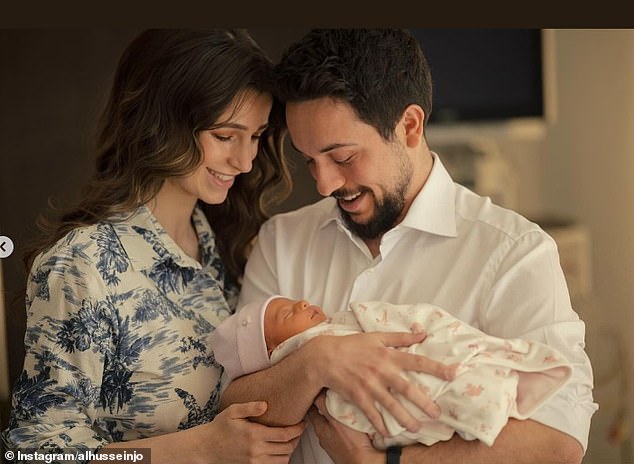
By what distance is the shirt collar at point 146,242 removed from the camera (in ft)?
4.89

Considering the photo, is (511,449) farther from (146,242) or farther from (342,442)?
(146,242)

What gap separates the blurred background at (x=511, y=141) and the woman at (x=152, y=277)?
0.15 m

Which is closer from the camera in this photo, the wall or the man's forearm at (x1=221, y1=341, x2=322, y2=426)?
the man's forearm at (x1=221, y1=341, x2=322, y2=426)

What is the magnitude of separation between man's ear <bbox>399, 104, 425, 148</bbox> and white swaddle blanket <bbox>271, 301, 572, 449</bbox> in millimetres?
320

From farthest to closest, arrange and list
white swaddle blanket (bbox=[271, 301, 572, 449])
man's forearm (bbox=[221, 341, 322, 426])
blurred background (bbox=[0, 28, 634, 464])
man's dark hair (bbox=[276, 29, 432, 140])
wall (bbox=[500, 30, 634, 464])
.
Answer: wall (bbox=[500, 30, 634, 464]) < blurred background (bbox=[0, 28, 634, 464]) < man's dark hair (bbox=[276, 29, 432, 140]) < man's forearm (bbox=[221, 341, 322, 426]) < white swaddle blanket (bbox=[271, 301, 572, 449])

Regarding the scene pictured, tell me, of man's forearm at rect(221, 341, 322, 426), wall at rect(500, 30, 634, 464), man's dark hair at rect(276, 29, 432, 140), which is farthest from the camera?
wall at rect(500, 30, 634, 464)

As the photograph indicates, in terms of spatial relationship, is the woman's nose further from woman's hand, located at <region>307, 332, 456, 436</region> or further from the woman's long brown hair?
woman's hand, located at <region>307, 332, 456, 436</region>

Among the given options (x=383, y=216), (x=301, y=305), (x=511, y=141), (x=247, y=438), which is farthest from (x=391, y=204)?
(x=511, y=141)

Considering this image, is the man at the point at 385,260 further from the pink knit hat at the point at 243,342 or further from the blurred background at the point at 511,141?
the blurred background at the point at 511,141

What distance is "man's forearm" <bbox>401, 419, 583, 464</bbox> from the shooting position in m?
1.26

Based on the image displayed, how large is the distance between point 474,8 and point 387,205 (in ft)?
1.18

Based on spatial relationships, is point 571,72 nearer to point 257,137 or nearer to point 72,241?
point 257,137

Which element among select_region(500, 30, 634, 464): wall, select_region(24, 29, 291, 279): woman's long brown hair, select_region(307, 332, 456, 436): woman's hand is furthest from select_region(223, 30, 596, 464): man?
select_region(500, 30, 634, 464): wall

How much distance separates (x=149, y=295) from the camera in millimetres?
1479
